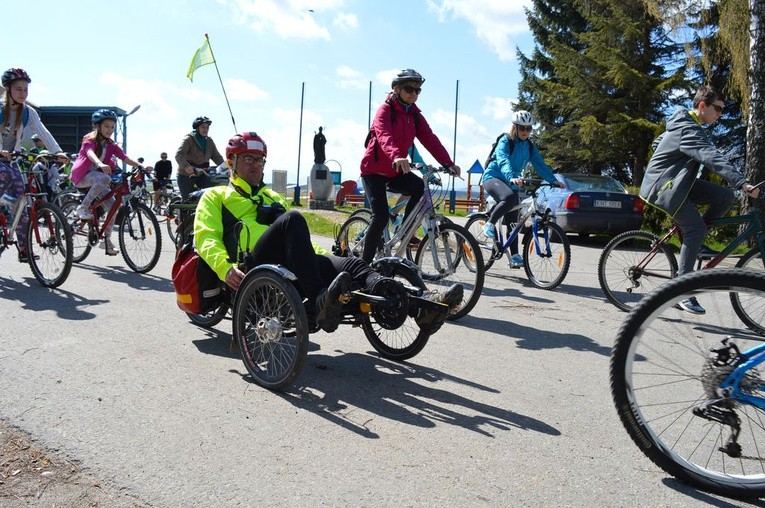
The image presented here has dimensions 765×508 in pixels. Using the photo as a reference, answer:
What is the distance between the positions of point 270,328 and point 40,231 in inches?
173

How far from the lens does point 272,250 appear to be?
4297 mm

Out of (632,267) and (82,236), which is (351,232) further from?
(82,236)

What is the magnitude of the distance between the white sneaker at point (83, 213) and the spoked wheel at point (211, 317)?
386 centimetres

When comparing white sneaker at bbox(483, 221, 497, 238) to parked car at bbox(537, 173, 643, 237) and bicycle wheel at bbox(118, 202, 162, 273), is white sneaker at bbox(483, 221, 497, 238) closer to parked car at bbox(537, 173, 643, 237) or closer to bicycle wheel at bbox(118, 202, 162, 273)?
bicycle wheel at bbox(118, 202, 162, 273)

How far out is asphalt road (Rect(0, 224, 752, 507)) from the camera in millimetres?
2855

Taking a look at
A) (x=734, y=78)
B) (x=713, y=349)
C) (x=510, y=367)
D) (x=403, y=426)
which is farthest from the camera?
(x=734, y=78)

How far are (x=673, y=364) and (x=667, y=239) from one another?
3.32m

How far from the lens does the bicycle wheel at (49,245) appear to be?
6918mm

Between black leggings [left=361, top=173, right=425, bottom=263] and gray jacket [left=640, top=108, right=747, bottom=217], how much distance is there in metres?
2.16

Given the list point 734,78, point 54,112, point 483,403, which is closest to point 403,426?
point 483,403

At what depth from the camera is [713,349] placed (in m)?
2.82

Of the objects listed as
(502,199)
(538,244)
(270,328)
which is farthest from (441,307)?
(502,199)

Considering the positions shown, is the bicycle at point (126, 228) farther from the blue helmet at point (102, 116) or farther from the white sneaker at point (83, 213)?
the blue helmet at point (102, 116)

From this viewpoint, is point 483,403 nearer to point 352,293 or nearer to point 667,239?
point 352,293
